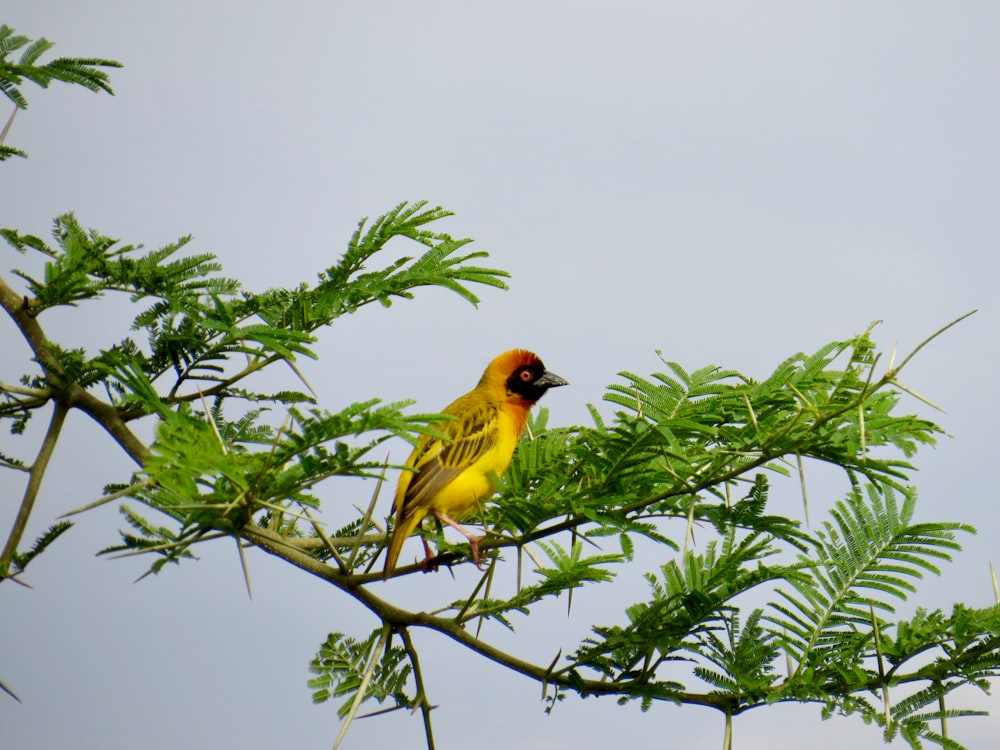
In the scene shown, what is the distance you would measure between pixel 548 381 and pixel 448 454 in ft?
4.82

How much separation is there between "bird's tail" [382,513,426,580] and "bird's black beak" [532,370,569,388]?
1.66 m

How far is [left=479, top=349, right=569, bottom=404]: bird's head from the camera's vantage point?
6758mm

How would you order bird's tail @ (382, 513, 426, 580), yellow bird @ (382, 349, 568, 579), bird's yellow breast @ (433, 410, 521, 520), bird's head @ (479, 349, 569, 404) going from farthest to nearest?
1. bird's head @ (479, 349, 569, 404)
2. bird's yellow breast @ (433, 410, 521, 520)
3. yellow bird @ (382, 349, 568, 579)
4. bird's tail @ (382, 513, 426, 580)

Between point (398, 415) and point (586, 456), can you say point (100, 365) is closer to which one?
point (398, 415)

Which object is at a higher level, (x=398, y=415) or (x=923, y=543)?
(x=923, y=543)

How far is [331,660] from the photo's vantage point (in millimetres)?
4836

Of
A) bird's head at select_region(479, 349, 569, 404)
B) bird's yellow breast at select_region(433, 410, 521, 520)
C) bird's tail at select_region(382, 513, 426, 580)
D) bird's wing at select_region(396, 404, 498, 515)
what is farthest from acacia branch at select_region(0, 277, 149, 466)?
bird's head at select_region(479, 349, 569, 404)

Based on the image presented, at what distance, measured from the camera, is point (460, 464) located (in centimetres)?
550

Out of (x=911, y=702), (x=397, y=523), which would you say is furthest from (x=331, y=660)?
(x=911, y=702)

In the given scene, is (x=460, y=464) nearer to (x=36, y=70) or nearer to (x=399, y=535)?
(x=399, y=535)

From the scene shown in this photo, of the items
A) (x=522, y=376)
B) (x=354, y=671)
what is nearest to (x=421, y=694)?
(x=354, y=671)

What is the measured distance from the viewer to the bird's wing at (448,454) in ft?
17.3

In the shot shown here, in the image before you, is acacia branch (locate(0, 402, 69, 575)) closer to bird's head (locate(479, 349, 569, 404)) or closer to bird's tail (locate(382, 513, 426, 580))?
bird's tail (locate(382, 513, 426, 580))

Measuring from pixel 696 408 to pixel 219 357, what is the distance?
1.90 metres
